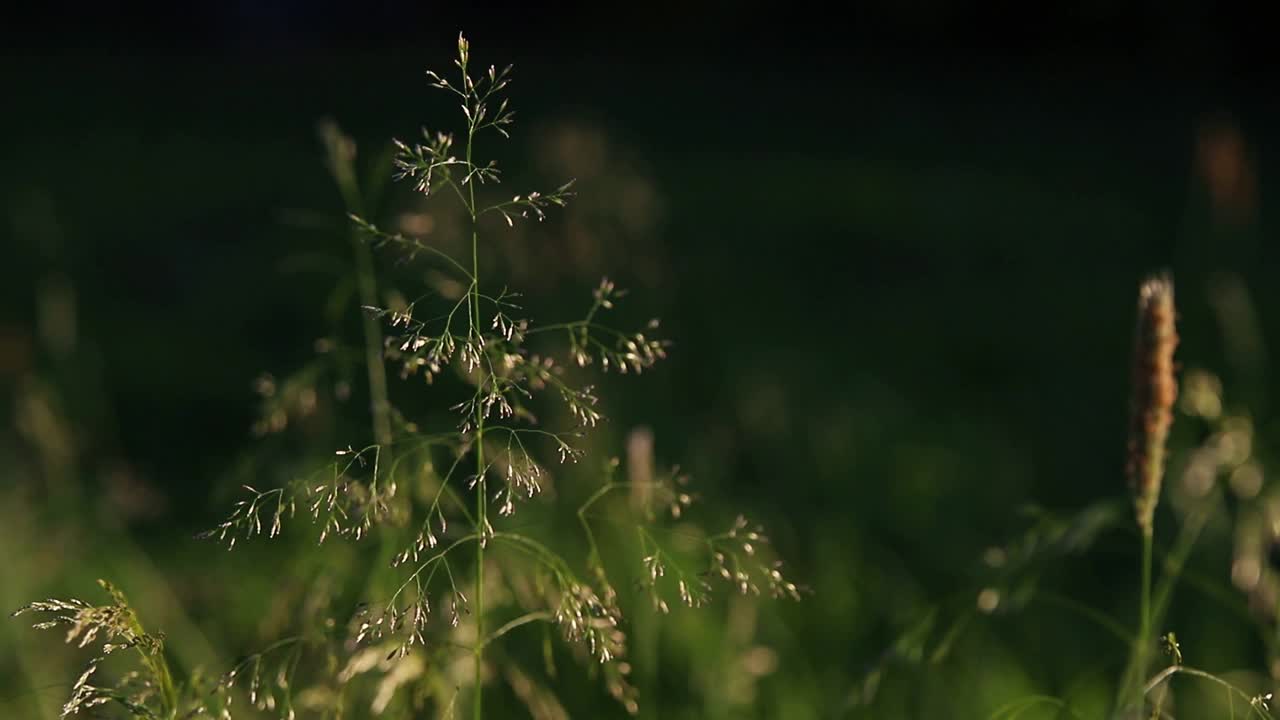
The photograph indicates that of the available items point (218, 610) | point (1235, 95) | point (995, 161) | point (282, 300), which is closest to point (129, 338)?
point (282, 300)

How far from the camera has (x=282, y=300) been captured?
5.54 metres

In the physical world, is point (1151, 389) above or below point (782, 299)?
above

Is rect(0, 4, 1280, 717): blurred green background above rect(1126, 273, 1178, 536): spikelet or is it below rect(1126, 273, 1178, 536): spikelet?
below

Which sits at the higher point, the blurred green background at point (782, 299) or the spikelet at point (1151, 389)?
the spikelet at point (1151, 389)

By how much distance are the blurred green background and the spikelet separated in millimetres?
250

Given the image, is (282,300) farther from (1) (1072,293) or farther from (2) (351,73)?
(2) (351,73)

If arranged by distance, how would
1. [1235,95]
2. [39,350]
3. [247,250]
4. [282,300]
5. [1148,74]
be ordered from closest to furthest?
[39,350]
[282,300]
[247,250]
[1235,95]
[1148,74]

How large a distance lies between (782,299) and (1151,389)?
174 inches

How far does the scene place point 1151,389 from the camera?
116 centimetres

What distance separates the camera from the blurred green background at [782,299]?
247 cm

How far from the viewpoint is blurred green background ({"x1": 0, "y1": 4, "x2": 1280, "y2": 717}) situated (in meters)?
2.47

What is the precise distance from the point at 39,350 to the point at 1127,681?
12.4 feet

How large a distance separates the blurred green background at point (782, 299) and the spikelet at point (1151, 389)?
250 mm

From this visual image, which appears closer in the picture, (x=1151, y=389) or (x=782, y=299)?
(x=1151, y=389)
